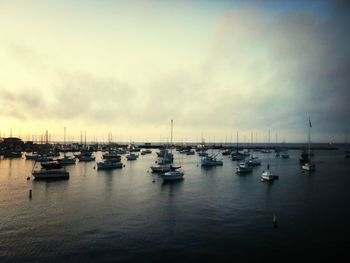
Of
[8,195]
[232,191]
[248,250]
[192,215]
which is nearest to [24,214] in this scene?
[8,195]

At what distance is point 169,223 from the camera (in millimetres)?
47312

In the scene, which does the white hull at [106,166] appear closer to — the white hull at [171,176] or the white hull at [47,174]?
the white hull at [47,174]

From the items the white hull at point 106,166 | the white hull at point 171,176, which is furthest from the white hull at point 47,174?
the white hull at point 171,176

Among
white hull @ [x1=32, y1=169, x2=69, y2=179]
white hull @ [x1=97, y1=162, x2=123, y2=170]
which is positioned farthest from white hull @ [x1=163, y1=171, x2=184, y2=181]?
white hull @ [x1=97, y1=162, x2=123, y2=170]

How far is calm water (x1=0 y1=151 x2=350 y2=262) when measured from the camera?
3619cm

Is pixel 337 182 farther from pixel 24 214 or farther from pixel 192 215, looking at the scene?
pixel 24 214

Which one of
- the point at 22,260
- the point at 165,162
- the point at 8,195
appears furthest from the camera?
the point at 165,162

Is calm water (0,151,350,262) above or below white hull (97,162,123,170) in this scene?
below

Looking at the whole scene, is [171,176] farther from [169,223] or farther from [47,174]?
[169,223]

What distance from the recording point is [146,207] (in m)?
57.9

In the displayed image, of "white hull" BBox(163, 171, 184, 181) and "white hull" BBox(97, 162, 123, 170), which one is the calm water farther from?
"white hull" BBox(97, 162, 123, 170)

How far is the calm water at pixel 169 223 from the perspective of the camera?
119 feet

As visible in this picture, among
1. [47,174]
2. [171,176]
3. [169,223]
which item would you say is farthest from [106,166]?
[169,223]

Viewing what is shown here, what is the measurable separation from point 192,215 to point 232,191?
25908mm
